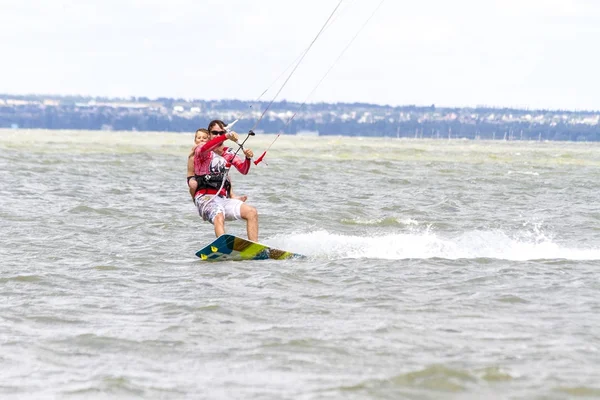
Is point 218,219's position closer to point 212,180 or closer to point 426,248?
point 212,180

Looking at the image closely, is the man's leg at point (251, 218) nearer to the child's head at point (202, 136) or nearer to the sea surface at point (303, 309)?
the sea surface at point (303, 309)

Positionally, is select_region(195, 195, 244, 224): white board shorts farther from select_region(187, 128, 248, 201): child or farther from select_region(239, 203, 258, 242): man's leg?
select_region(187, 128, 248, 201): child

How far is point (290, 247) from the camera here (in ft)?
49.9

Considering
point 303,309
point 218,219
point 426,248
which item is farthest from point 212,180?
point 303,309

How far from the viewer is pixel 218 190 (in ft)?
47.1

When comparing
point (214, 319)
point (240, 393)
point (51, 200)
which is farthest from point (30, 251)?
point (51, 200)

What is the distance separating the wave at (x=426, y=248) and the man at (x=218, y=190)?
969 millimetres

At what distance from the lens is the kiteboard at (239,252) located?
13.8m

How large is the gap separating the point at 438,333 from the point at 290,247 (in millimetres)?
6392

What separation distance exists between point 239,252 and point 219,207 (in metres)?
0.68

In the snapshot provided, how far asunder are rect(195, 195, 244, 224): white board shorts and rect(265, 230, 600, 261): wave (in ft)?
3.54

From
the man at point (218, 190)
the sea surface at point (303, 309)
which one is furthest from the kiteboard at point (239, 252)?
the man at point (218, 190)

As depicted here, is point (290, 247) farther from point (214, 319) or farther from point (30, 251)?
point (214, 319)

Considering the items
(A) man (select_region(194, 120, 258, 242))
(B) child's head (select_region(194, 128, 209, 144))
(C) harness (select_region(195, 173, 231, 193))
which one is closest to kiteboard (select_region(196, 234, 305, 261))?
(A) man (select_region(194, 120, 258, 242))
